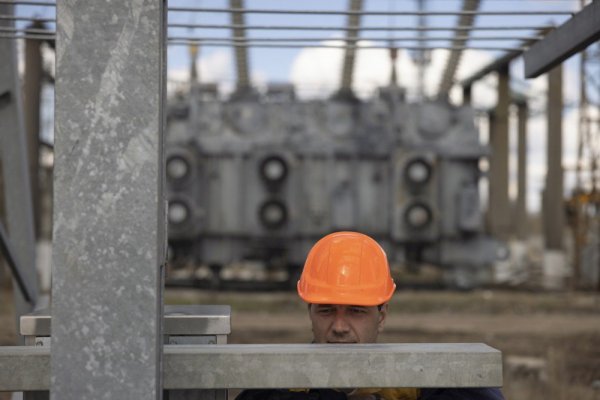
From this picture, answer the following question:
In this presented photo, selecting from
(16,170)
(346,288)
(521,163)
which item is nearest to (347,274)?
(346,288)

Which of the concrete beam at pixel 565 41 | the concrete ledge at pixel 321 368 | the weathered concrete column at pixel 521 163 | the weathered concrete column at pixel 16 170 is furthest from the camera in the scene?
the weathered concrete column at pixel 521 163

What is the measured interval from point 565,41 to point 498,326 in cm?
1312

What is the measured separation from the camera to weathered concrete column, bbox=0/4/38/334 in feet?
17.2

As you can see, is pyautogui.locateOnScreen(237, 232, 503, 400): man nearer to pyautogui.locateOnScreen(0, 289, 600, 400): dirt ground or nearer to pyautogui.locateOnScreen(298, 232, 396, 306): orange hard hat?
pyautogui.locateOnScreen(298, 232, 396, 306): orange hard hat

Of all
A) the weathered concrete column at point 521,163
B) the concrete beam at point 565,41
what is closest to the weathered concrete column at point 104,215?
the concrete beam at point 565,41

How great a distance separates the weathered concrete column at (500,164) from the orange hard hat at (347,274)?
23024mm

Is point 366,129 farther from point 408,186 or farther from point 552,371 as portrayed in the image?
point 552,371

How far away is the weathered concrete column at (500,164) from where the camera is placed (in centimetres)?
2636

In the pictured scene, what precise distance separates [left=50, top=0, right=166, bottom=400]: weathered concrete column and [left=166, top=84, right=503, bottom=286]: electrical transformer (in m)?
17.6

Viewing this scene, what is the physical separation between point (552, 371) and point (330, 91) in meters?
12.4

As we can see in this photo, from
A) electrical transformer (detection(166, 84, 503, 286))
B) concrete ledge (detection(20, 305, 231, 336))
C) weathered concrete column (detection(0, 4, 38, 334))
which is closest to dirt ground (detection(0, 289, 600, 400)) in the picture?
electrical transformer (detection(166, 84, 503, 286))

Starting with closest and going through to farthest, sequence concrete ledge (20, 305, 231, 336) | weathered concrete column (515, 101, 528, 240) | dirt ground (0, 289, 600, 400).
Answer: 1. concrete ledge (20, 305, 231, 336)
2. dirt ground (0, 289, 600, 400)
3. weathered concrete column (515, 101, 528, 240)

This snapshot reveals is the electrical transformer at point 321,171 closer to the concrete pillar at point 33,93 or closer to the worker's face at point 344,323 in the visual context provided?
the concrete pillar at point 33,93

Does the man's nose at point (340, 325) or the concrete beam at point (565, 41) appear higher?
the concrete beam at point (565, 41)
